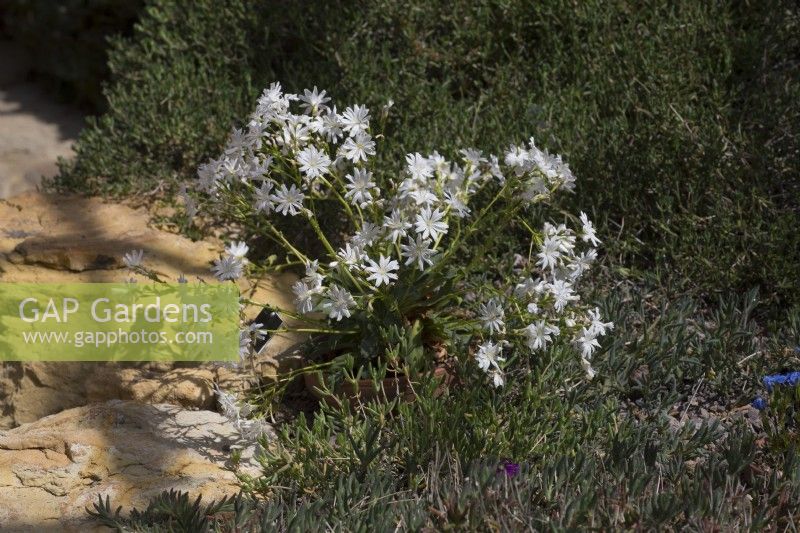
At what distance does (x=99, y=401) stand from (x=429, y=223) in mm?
1703

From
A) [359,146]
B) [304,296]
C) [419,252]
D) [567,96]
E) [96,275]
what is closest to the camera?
[304,296]

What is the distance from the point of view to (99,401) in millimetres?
4359

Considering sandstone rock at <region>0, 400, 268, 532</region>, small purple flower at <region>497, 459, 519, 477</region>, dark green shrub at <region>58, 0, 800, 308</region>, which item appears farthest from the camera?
dark green shrub at <region>58, 0, 800, 308</region>

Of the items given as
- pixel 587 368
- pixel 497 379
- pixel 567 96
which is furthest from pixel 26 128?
pixel 587 368

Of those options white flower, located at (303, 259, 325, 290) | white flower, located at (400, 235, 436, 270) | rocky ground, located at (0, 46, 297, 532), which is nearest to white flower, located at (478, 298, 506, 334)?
white flower, located at (400, 235, 436, 270)

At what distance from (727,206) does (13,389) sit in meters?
3.34

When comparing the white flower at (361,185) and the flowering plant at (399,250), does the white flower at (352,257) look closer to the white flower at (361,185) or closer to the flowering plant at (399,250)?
the flowering plant at (399,250)

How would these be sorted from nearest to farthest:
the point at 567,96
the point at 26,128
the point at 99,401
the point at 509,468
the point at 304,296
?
the point at 509,468 → the point at 304,296 → the point at 99,401 → the point at 567,96 → the point at 26,128

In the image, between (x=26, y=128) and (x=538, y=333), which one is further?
(x=26, y=128)

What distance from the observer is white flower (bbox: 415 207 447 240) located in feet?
12.0

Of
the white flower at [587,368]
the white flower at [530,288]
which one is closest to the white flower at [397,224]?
the white flower at [530,288]

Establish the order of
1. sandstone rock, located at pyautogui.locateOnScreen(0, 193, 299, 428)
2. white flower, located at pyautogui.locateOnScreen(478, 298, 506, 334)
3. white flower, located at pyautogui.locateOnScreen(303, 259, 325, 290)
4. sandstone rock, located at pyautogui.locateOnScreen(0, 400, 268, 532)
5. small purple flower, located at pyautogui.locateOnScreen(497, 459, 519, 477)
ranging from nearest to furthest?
small purple flower, located at pyautogui.locateOnScreen(497, 459, 519, 477)
sandstone rock, located at pyautogui.locateOnScreen(0, 400, 268, 532)
white flower, located at pyautogui.locateOnScreen(303, 259, 325, 290)
white flower, located at pyautogui.locateOnScreen(478, 298, 506, 334)
sandstone rock, located at pyautogui.locateOnScreen(0, 193, 299, 428)

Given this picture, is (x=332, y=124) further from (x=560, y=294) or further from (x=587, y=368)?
(x=587, y=368)

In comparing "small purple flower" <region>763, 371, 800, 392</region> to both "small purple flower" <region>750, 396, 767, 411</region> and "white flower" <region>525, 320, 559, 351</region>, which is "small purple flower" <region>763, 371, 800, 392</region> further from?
"white flower" <region>525, 320, 559, 351</region>
